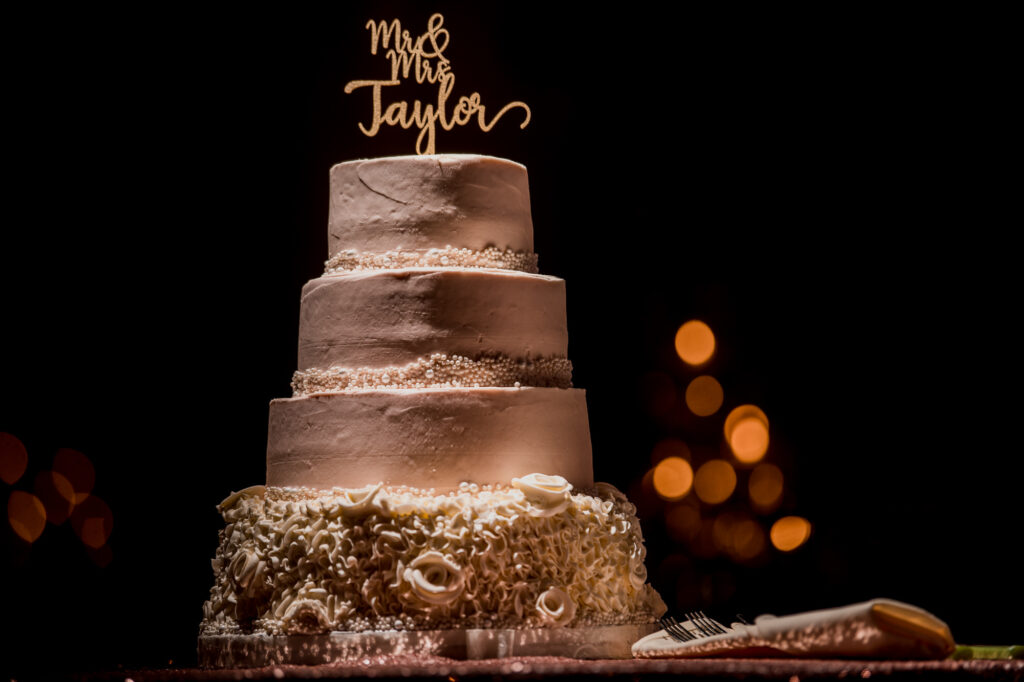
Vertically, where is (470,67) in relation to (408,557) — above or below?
above

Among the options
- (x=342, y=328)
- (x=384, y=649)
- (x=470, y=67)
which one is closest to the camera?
(x=384, y=649)

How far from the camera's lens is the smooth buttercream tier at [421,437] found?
23.8 feet

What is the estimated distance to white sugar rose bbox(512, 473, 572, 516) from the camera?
7129mm

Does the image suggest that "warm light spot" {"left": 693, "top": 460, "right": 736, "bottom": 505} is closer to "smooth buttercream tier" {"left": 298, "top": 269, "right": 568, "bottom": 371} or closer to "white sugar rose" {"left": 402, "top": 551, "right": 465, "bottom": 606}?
"smooth buttercream tier" {"left": 298, "top": 269, "right": 568, "bottom": 371}

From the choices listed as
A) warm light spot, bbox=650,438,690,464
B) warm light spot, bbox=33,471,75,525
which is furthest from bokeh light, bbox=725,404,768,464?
warm light spot, bbox=33,471,75,525

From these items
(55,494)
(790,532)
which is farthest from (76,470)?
(790,532)

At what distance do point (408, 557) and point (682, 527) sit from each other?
3.10m

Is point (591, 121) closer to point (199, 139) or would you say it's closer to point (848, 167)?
point (848, 167)

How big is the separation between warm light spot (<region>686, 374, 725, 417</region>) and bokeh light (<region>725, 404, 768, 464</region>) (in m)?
0.12

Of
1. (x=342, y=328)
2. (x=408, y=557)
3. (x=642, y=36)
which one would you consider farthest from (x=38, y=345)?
(x=642, y=36)

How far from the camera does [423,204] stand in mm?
7617

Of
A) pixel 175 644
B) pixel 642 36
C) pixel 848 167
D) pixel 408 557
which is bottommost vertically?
pixel 175 644

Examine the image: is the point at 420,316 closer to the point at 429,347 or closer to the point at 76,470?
the point at 429,347

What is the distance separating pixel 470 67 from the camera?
8984mm
